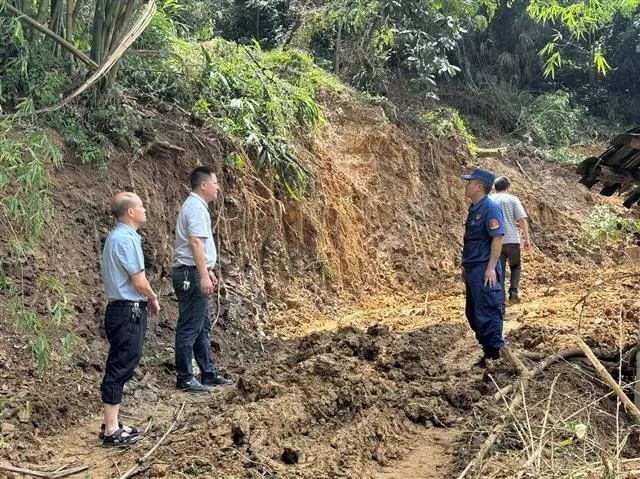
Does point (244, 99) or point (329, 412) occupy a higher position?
point (244, 99)

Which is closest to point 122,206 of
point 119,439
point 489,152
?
point 119,439

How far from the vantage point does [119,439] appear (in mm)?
4395

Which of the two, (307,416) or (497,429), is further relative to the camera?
(307,416)

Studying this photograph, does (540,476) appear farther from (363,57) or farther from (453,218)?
(363,57)

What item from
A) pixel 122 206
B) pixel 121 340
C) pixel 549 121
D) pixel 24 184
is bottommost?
pixel 121 340

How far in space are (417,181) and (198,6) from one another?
19.4ft

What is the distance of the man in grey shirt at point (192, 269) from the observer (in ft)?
18.4

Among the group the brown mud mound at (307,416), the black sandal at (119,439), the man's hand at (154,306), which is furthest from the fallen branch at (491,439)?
the man's hand at (154,306)

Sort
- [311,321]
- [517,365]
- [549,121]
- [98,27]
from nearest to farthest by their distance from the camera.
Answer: [517,365] < [98,27] < [311,321] < [549,121]

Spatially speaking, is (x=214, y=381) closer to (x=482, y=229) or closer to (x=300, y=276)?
(x=482, y=229)

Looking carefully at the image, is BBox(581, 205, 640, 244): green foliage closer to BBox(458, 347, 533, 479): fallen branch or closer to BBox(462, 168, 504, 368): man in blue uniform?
BBox(462, 168, 504, 368): man in blue uniform

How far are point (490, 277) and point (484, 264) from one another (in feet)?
0.56

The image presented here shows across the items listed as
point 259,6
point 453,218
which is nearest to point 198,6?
point 259,6

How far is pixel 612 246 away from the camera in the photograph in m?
15.1
